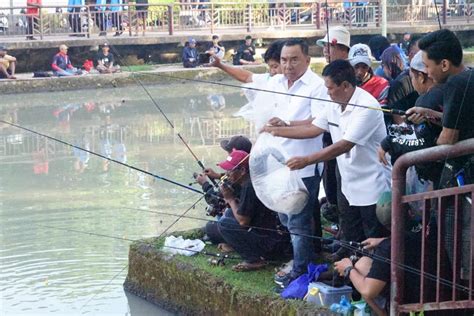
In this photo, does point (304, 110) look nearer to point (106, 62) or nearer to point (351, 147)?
point (351, 147)

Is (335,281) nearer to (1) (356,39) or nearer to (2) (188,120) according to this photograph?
(2) (188,120)

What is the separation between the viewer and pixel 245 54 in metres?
25.0

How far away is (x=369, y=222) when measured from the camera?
5.31 metres

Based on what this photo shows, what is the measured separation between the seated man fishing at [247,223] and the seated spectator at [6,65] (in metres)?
15.8

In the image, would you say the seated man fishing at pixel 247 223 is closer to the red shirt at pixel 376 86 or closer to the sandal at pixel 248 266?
the sandal at pixel 248 266

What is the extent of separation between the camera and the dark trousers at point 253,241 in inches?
235

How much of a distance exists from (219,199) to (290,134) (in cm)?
105

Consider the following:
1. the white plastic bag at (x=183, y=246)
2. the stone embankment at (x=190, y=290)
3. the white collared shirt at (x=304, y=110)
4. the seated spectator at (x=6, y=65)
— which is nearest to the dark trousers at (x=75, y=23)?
the seated spectator at (x=6, y=65)

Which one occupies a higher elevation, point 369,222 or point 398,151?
point 398,151

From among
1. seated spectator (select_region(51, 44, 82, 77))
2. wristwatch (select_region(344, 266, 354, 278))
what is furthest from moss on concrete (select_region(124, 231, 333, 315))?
seated spectator (select_region(51, 44, 82, 77))

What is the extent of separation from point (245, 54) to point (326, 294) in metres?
20.2

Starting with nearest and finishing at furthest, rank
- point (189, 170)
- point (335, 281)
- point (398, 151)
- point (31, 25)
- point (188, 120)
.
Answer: point (398, 151), point (335, 281), point (189, 170), point (188, 120), point (31, 25)

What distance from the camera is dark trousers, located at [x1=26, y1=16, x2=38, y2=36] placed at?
77.7ft

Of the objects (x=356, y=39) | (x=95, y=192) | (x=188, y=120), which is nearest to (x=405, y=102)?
(x=95, y=192)
